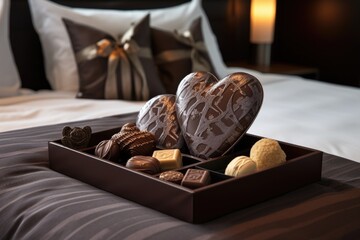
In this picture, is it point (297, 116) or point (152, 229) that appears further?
point (297, 116)

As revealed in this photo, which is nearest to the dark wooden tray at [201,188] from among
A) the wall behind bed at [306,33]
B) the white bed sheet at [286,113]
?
the white bed sheet at [286,113]

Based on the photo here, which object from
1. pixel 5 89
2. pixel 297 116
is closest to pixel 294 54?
pixel 297 116

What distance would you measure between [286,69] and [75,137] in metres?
2.49

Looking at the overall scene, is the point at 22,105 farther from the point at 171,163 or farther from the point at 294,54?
the point at 294,54

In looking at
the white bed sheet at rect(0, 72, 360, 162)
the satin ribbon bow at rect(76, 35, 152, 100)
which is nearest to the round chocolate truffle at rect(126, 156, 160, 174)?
the white bed sheet at rect(0, 72, 360, 162)

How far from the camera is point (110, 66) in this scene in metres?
2.51

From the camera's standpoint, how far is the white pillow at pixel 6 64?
2.45 m

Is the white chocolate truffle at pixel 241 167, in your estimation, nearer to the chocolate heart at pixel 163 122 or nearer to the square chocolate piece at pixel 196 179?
the square chocolate piece at pixel 196 179

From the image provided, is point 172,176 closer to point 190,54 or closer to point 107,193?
point 107,193

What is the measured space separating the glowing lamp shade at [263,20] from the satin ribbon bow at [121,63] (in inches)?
57.0

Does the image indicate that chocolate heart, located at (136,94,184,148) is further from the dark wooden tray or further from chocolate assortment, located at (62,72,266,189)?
the dark wooden tray

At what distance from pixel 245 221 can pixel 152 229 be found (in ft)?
0.63

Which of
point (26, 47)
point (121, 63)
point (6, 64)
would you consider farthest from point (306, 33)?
point (6, 64)

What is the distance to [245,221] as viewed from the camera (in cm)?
118
